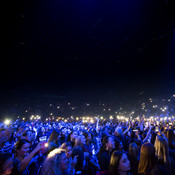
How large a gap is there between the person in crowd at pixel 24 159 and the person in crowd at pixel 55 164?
94 cm

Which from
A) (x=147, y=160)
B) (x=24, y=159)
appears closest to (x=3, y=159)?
(x=24, y=159)

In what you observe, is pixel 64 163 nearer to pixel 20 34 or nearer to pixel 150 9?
pixel 150 9

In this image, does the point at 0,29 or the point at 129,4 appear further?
the point at 0,29

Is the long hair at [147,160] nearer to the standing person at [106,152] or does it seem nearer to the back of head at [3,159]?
the standing person at [106,152]

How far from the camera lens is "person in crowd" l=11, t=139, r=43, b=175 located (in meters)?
3.00

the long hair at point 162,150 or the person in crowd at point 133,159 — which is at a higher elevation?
the long hair at point 162,150

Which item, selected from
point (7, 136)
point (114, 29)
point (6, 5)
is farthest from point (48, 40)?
point (7, 136)

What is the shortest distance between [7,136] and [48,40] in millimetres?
9213

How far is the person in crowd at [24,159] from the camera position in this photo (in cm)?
300

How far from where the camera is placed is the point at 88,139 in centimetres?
612

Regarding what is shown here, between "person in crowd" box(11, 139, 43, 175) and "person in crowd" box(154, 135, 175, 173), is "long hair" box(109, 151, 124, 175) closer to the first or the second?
"person in crowd" box(154, 135, 175, 173)

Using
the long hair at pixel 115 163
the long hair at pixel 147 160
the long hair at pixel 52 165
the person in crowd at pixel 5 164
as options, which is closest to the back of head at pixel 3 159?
the person in crowd at pixel 5 164

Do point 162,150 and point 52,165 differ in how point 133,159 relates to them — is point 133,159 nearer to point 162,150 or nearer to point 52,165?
point 162,150

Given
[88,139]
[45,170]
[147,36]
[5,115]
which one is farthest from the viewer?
[5,115]
